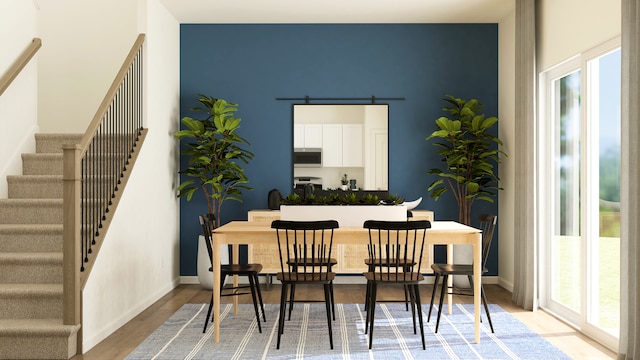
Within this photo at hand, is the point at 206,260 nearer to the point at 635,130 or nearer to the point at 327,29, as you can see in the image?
the point at 327,29

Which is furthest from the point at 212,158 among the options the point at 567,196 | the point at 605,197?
the point at 605,197

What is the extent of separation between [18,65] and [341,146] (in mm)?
3648

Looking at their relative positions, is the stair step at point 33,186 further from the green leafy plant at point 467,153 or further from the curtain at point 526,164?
the curtain at point 526,164

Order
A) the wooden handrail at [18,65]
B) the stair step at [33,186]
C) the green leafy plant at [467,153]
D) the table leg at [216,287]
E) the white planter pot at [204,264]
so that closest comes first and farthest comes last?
the table leg at [216,287] → the wooden handrail at [18,65] → the stair step at [33,186] → the green leafy plant at [467,153] → the white planter pot at [204,264]

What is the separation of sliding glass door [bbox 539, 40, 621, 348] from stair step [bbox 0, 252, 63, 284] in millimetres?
4183

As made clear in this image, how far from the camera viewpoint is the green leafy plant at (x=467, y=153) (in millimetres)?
6879

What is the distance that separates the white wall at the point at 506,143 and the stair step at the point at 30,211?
186 inches

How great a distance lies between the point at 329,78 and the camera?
7555mm

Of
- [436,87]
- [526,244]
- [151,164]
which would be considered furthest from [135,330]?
[436,87]

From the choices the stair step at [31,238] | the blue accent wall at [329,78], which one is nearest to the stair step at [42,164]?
the stair step at [31,238]

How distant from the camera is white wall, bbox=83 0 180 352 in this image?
16.1 feet

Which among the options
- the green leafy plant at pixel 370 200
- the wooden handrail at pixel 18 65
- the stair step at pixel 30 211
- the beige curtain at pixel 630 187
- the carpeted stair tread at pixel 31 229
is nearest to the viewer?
the beige curtain at pixel 630 187

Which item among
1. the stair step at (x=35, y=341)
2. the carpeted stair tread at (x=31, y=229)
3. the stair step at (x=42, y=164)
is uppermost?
the stair step at (x=42, y=164)

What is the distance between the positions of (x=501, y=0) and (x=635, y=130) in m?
3.11
